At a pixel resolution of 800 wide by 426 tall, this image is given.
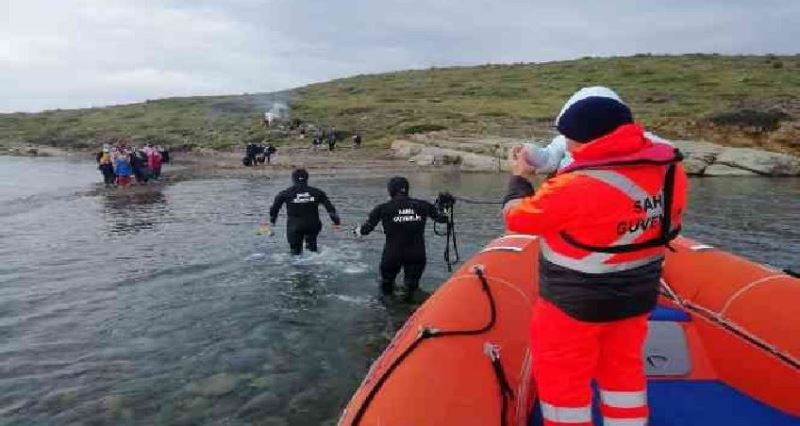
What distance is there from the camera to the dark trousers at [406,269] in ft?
31.3

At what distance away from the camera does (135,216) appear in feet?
62.3

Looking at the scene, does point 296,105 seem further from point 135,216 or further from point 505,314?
point 505,314

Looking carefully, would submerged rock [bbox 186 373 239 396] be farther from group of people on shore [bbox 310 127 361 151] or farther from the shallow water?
group of people on shore [bbox 310 127 361 151]

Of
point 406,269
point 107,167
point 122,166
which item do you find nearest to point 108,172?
point 107,167

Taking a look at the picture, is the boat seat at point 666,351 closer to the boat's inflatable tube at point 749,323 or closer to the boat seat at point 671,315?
the boat seat at point 671,315

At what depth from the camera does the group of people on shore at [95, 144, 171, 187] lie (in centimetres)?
2695

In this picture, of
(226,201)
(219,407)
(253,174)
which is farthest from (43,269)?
(253,174)

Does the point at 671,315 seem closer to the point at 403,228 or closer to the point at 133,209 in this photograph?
the point at 403,228

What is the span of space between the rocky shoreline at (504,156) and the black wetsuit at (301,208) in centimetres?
1555

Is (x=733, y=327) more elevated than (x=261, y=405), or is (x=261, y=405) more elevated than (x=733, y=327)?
(x=733, y=327)

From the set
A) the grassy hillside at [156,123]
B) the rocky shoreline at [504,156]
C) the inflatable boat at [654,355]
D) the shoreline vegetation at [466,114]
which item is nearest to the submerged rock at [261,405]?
the inflatable boat at [654,355]

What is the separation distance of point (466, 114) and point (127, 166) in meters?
34.6

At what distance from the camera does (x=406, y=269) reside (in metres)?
9.66

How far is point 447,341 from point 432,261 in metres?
8.43
